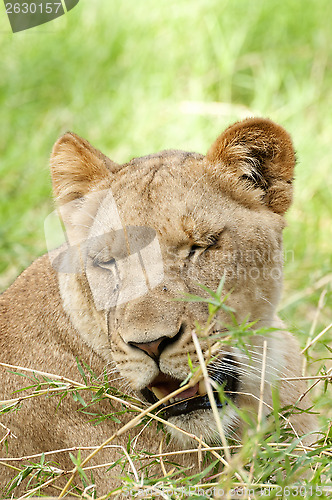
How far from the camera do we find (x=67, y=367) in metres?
3.21

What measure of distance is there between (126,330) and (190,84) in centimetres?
473

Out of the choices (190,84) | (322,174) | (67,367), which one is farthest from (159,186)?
(190,84)

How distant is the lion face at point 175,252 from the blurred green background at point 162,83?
2.51 meters

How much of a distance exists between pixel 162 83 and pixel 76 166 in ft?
12.6

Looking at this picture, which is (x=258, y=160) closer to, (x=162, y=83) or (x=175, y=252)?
(x=175, y=252)

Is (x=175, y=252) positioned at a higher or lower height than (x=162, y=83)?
lower

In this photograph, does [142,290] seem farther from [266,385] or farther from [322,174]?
[322,174]

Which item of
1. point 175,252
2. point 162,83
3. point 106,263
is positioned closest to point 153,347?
point 175,252

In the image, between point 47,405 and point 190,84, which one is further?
point 190,84

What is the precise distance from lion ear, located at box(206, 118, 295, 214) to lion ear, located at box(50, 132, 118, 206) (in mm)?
499

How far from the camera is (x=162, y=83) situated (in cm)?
698

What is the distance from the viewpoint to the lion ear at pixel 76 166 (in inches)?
132

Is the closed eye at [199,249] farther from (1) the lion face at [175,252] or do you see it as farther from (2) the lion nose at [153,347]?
(2) the lion nose at [153,347]

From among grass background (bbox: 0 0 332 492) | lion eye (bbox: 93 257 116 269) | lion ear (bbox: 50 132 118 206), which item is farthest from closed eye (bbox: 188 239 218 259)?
grass background (bbox: 0 0 332 492)
